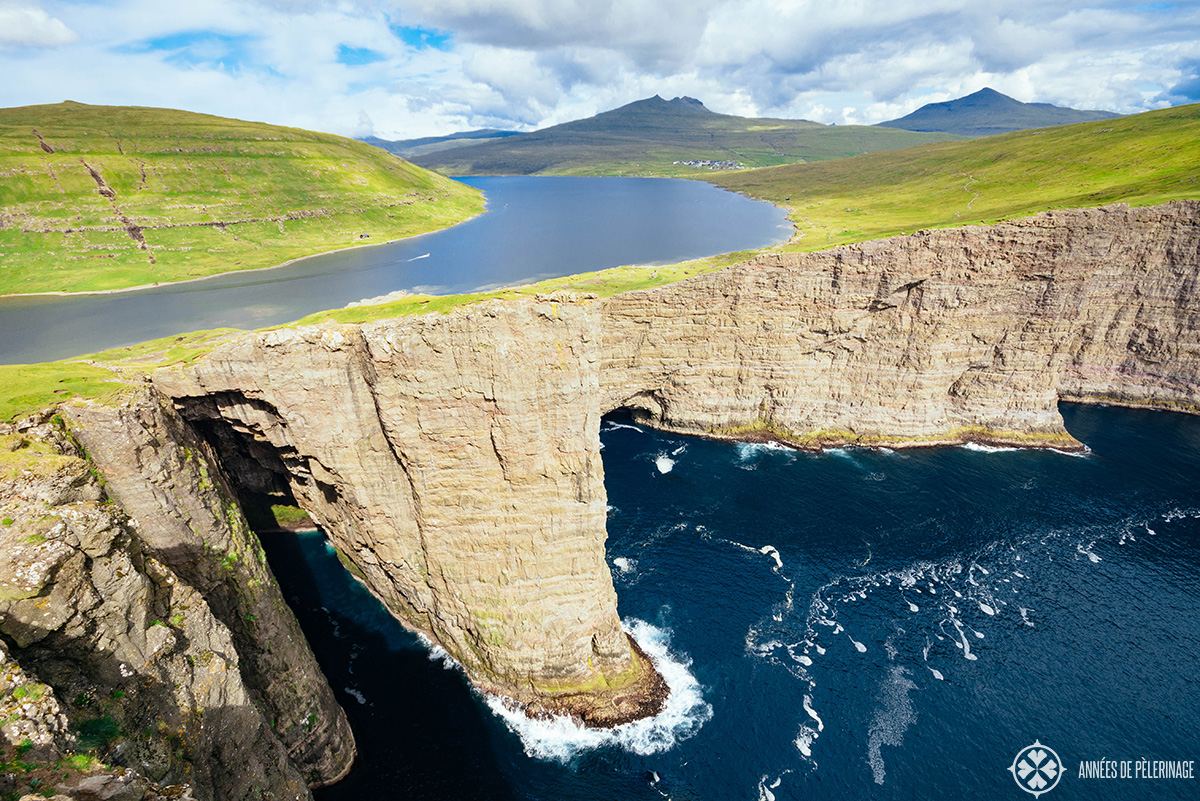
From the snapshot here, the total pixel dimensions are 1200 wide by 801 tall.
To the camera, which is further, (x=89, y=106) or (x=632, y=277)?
(x=89, y=106)

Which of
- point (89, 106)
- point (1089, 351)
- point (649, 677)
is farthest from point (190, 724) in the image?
point (89, 106)

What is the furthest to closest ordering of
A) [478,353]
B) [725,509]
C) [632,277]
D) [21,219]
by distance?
1. [21,219]
2. [632,277]
3. [725,509]
4. [478,353]

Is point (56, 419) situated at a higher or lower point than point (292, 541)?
higher

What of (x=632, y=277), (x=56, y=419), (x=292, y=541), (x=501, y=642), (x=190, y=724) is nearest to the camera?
(x=190, y=724)

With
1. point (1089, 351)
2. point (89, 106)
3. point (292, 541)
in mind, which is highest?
point (89, 106)

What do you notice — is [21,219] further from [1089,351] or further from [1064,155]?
[1064,155]

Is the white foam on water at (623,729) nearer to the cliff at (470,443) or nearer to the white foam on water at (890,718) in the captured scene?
the cliff at (470,443)
